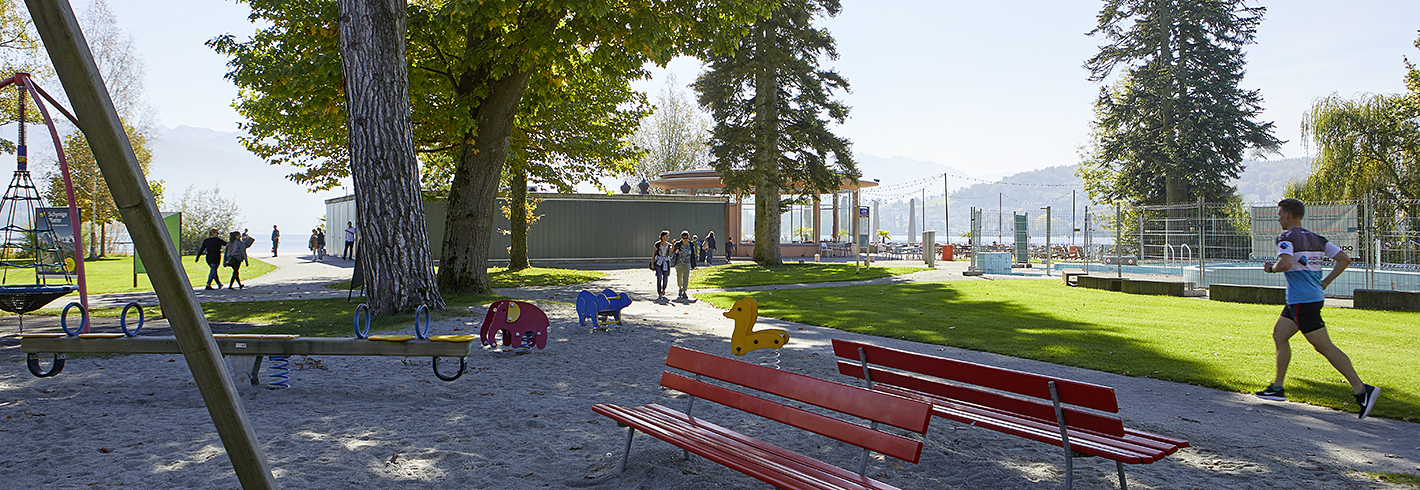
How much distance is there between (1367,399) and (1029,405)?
370cm

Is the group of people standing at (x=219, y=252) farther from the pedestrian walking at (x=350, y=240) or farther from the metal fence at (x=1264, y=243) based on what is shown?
the metal fence at (x=1264, y=243)

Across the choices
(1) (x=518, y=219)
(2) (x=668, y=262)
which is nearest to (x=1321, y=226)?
(2) (x=668, y=262)

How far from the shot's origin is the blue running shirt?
21.0 feet

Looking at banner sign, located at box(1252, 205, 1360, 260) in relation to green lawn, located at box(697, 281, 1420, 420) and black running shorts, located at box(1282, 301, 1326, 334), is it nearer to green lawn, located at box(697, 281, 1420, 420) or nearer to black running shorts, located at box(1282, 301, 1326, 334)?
green lawn, located at box(697, 281, 1420, 420)

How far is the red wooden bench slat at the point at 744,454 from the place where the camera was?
347 centimetres

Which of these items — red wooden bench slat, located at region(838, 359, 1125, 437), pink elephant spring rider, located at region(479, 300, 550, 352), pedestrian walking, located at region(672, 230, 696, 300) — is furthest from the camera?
pedestrian walking, located at region(672, 230, 696, 300)

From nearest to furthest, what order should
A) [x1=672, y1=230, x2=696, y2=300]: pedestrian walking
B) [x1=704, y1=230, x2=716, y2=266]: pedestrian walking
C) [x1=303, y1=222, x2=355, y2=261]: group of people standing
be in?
[x1=672, y1=230, x2=696, y2=300]: pedestrian walking → [x1=303, y1=222, x2=355, y2=261]: group of people standing → [x1=704, y1=230, x2=716, y2=266]: pedestrian walking

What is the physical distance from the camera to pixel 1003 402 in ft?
14.1

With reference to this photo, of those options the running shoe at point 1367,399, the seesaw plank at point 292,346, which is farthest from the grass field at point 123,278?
the running shoe at point 1367,399

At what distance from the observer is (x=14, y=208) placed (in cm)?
1050

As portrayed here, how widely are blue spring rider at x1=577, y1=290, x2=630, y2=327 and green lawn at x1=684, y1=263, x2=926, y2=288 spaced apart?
9040 millimetres

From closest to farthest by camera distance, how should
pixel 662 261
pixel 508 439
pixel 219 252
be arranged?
pixel 508 439
pixel 662 261
pixel 219 252

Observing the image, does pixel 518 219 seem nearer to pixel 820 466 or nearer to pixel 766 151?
pixel 766 151

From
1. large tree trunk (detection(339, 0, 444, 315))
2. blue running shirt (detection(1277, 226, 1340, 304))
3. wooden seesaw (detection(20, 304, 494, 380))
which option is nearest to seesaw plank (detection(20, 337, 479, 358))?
wooden seesaw (detection(20, 304, 494, 380))
